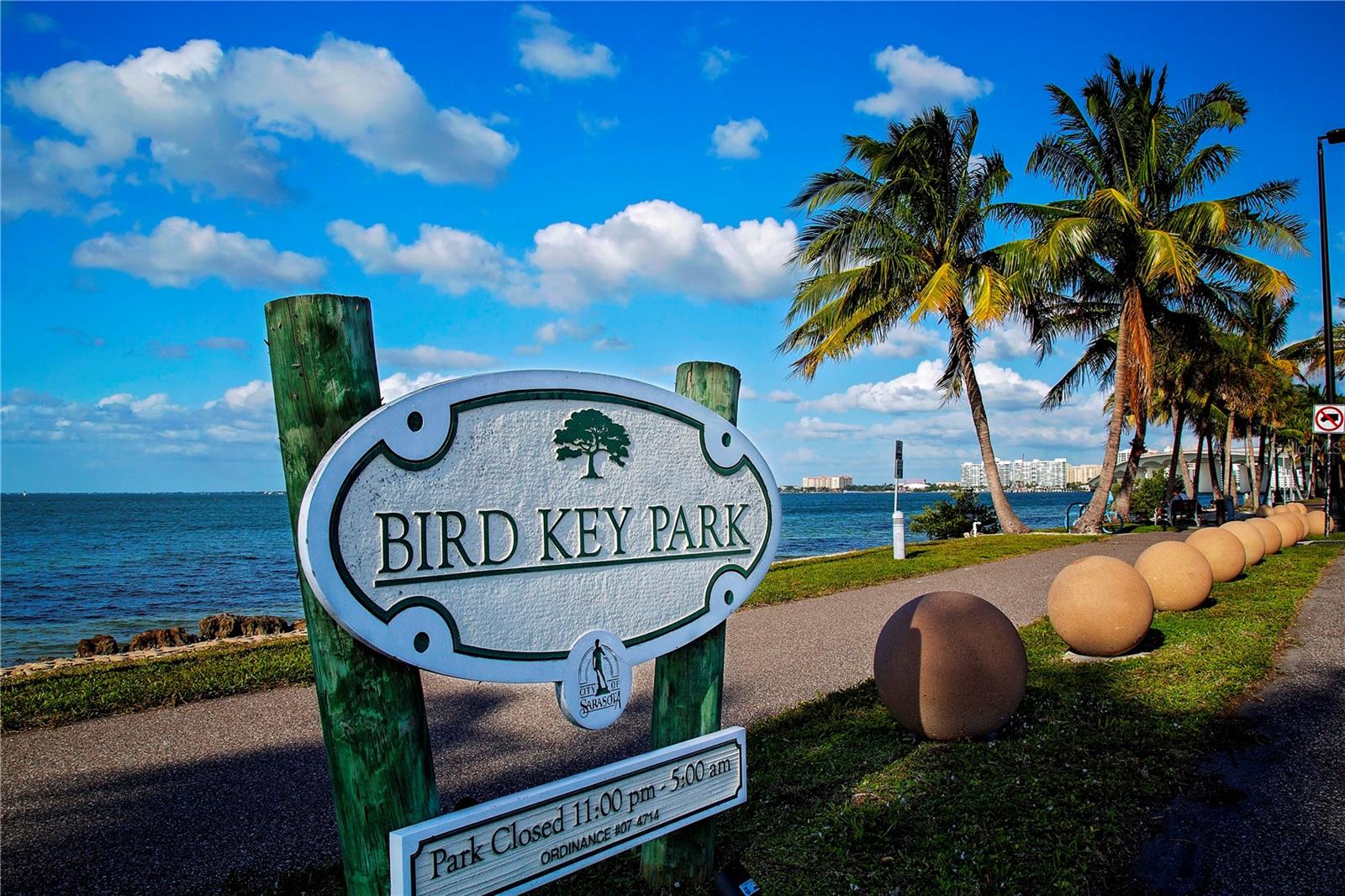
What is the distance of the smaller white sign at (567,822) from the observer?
224cm

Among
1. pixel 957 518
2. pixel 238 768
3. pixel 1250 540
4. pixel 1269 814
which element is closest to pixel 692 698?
pixel 1269 814

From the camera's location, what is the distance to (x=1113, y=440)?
20531 mm

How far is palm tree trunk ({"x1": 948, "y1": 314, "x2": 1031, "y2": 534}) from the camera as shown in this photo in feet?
65.6

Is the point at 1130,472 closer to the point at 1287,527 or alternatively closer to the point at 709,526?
the point at 1287,527

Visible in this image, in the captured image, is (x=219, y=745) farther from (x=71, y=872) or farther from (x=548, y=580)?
(x=548, y=580)

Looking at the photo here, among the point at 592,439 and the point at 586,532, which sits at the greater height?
the point at 592,439

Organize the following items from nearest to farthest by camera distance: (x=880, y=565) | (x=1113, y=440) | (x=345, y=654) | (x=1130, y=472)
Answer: (x=345, y=654) < (x=880, y=565) < (x=1113, y=440) < (x=1130, y=472)

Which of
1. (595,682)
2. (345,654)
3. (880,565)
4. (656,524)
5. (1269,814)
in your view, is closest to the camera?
(345,654)

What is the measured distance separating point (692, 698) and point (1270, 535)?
50.8ft

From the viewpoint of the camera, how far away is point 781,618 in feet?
31.8

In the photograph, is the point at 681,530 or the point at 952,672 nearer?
the point at 681,530

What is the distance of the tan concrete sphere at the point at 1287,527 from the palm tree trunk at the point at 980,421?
18.6 feet

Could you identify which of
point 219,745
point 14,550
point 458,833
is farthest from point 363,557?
point 14,550

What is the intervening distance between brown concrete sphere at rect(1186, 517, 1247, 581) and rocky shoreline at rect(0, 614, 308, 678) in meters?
11.1
